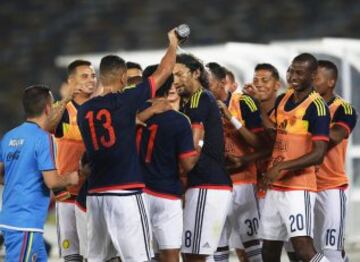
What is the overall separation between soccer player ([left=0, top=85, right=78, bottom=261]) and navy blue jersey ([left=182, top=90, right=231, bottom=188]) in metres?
1.20

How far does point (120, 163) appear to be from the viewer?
9102mm

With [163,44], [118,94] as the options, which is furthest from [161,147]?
[163,44]

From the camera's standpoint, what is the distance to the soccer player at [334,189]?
421 inches

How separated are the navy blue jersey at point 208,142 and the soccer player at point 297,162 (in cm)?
39

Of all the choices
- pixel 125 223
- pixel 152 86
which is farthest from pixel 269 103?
pixel 125 223

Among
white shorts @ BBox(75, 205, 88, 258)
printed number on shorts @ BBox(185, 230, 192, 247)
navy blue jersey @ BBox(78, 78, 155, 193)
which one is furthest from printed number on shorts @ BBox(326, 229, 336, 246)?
navy blue jersey @ BBox(78, 78, 155, 193)

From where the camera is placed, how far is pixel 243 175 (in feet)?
37.2

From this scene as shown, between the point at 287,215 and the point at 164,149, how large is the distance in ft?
4.06

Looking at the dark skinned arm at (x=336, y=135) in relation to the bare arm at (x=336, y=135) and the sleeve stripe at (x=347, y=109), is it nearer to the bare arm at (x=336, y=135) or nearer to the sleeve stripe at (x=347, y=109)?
the bare arm at (x=336, y=135)

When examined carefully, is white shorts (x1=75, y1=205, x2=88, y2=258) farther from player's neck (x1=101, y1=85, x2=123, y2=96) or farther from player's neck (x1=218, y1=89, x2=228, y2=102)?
player's neck (x1=218, y1=89, x2=228, y2=102)

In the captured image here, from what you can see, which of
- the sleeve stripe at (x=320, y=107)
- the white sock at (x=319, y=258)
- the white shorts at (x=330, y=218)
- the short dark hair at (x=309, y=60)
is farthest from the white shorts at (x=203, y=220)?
the short dark hair at (x=309, y=60)

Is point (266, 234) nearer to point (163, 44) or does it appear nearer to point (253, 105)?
point (253, 105)

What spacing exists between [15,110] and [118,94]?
16284 millimetres

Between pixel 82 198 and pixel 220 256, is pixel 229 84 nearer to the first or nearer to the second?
pixel 220 256
